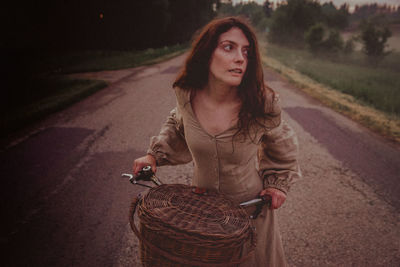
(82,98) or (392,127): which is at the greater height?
(82,98)

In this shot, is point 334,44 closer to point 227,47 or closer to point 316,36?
point 316,36

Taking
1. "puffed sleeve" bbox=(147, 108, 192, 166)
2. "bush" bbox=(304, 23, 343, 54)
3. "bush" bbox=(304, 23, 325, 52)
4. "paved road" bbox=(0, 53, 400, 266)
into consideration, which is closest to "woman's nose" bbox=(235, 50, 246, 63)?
"puffed sleeve" bbox=(147, 108, 192, 166)

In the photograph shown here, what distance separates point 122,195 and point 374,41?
42.1 metres

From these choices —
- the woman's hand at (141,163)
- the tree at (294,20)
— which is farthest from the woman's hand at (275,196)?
the tree at (294,20)

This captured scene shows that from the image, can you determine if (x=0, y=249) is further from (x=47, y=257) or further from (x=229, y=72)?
(x=229, y=72)

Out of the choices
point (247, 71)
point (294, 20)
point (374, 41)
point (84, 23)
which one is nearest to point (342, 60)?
point (374, 41)

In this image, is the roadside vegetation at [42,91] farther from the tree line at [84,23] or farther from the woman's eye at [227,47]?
the woman's eye at [227,47]

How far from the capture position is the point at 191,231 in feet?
2.99

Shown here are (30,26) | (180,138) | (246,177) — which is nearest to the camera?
(246,177)

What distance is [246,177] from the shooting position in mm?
1513

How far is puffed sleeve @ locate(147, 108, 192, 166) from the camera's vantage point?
1.65 metres

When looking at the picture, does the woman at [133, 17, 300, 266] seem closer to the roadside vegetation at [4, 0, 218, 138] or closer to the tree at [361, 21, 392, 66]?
the roadside vegetation at [4, 0, 218, 138]

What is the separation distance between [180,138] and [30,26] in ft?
40.2

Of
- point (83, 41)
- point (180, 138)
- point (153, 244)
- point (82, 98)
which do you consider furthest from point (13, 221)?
point (83, 41)
